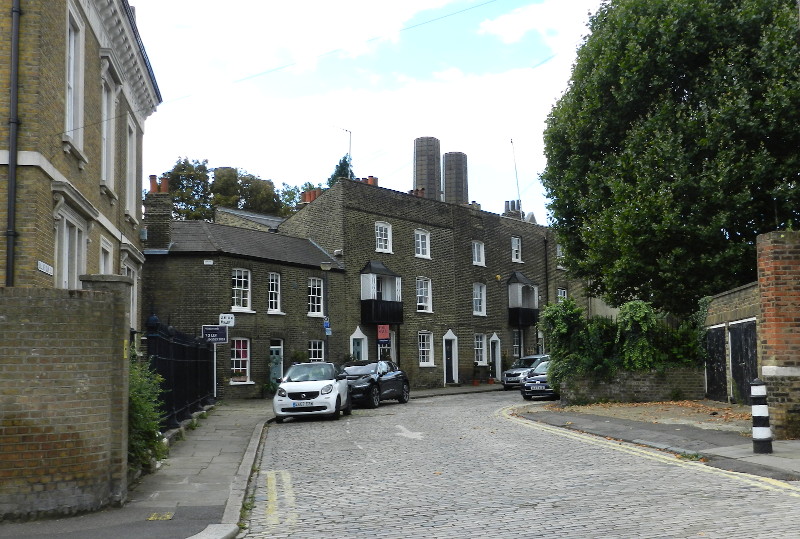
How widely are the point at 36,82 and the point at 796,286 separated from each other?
12292 mm

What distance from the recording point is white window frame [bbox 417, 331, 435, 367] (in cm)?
4250

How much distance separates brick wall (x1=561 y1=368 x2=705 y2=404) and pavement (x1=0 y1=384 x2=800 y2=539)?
103cm

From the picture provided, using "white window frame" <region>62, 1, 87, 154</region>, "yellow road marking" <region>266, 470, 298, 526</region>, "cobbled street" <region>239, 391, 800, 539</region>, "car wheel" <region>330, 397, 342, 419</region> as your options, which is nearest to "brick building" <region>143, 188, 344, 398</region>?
"car wheel" <region>330, 397, 342, 419</region>

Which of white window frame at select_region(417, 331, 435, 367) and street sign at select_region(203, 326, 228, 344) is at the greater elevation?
street sign at select_region(203, 326, 228, 344)

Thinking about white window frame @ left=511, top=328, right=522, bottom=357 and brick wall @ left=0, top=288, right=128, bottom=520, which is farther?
white window frame @ left=511, top=328, right=522, bottom=357

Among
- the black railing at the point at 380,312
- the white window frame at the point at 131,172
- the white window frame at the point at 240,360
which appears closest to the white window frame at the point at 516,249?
the black railing at the point at 380,312

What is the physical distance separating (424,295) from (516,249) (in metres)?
9.31

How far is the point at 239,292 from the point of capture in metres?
34.0

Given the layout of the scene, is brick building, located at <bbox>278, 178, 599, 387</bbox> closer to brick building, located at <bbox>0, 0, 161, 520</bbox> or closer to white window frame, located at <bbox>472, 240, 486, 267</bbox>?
white window frame, located at <bbox>472, 240, 486, 267</bbox>

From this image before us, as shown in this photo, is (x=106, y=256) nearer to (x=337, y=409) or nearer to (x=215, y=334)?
(x=215, y=334)

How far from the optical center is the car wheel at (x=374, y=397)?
1029 inches

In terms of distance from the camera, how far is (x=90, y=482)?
841cm

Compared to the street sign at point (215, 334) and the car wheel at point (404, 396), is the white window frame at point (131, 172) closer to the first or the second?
the street sign at point (215, 334)

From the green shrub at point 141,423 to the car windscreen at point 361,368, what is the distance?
15550mm
